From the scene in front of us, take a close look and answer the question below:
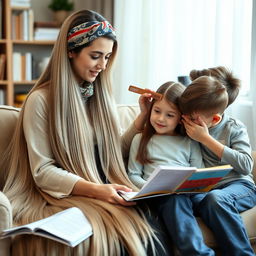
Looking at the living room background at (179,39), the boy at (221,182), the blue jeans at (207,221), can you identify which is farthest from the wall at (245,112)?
the blue jeans at (207,221)

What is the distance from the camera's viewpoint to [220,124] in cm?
199

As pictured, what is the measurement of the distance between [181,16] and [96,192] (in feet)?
5.83

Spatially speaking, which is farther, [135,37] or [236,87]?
[135,37]

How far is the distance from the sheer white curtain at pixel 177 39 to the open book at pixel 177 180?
3.64ft

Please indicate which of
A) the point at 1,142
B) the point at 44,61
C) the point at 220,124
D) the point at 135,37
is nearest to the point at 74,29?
the point at 1,142

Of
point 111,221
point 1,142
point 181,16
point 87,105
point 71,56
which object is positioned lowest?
point 111,221

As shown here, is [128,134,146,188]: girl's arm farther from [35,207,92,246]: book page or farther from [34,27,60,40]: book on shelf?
[34,27,60,40]: book on shelf

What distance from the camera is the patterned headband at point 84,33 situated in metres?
1.86

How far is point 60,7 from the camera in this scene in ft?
13.0

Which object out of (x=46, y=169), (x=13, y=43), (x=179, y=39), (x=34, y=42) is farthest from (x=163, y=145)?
(x=13, y=43)

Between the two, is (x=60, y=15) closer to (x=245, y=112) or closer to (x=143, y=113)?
(x=245, y=112)

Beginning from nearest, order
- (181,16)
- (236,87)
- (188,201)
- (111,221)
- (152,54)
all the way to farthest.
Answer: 1. (111,221)
2. (188,201)
3. (236,87)
4. (181,16)
5. (152,54)

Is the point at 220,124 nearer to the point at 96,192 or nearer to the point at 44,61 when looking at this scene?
the point at 96,192

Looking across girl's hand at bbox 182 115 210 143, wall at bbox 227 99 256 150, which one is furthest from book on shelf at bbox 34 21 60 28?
girl's hand at bbox 182 115 210 143
